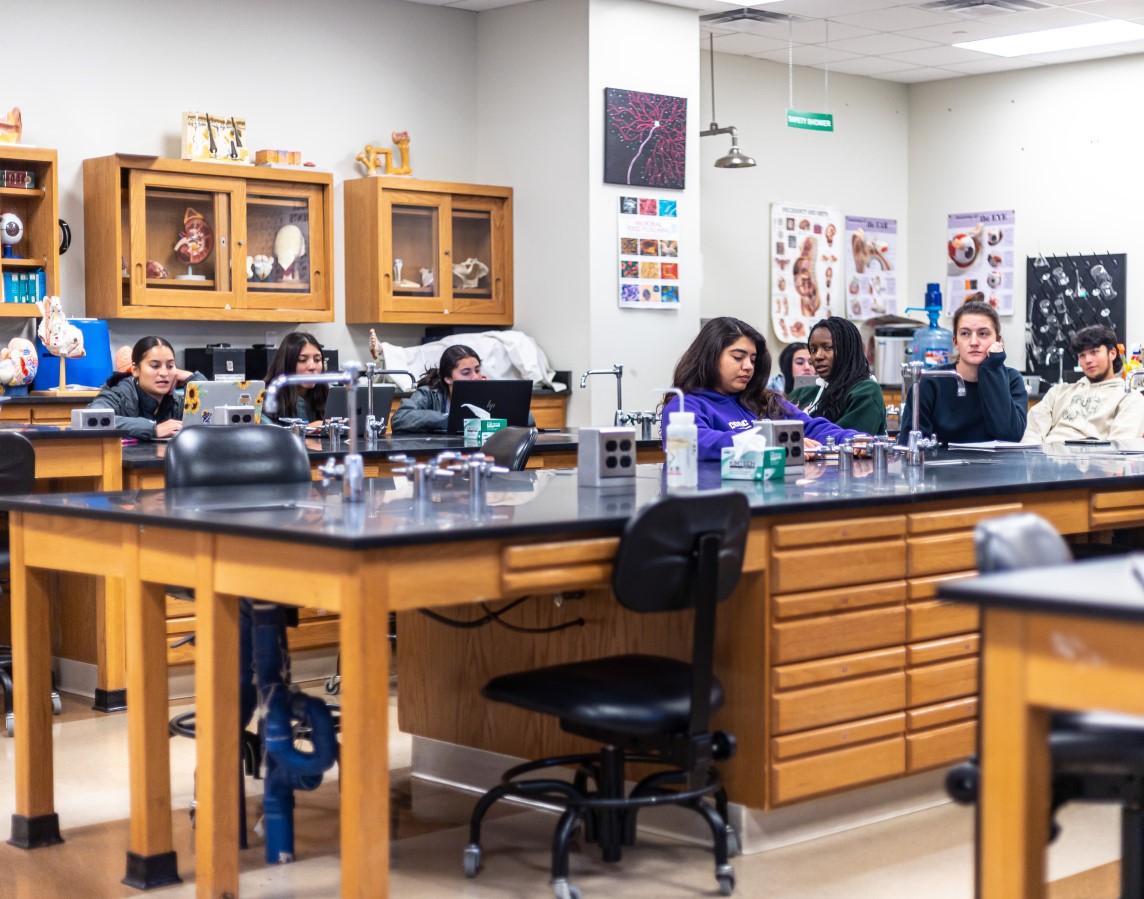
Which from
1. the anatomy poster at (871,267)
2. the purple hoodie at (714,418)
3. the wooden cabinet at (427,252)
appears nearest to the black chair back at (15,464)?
the purple hoodie at (714,418)

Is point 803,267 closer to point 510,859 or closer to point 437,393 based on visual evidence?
point 437,393

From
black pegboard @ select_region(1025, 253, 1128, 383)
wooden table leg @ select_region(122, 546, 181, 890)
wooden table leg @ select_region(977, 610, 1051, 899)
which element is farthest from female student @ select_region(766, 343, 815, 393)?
wooden table leg @ select_region(977, 610, 1051, 899)

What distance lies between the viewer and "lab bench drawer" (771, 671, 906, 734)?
11.9ft

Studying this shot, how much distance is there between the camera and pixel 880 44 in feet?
31.8

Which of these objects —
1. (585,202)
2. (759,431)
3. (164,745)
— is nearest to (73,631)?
(164,745)

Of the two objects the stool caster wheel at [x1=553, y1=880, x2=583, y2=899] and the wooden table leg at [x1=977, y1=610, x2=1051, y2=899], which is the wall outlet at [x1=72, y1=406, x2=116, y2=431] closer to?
the stool caster wheel at [x1=553, y1=880, x2=583, y2=899]

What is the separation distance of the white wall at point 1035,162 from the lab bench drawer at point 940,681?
21.2 feet

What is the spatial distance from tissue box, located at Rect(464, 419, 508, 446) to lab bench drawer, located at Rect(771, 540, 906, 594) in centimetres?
244

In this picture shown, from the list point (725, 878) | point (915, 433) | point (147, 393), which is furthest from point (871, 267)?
point (725, 878)

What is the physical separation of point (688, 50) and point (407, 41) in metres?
1.56

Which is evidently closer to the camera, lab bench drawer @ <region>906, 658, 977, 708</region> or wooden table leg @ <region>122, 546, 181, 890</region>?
wooden table leg @ <region>122, 546, 181, 890</region>

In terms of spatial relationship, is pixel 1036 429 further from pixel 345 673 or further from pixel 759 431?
pixel 345 673

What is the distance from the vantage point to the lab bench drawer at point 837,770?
361 cm

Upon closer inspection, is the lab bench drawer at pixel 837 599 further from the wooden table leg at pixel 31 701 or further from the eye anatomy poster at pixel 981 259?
the eye anatomy poster at pixel 981 259
